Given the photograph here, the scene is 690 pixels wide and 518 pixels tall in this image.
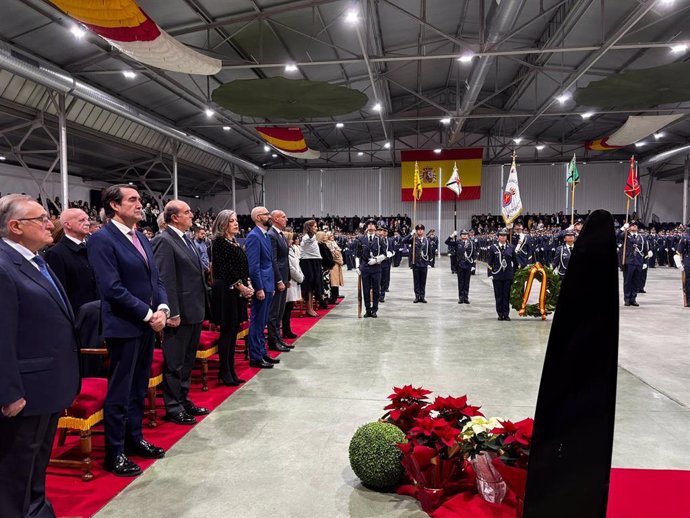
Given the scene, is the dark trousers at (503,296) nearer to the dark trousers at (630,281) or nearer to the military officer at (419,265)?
the military officer at (419,265)

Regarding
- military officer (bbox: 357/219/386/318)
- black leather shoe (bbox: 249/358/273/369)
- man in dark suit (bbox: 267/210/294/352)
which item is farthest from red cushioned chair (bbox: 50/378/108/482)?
military officer (bbox: 357/219/386/318)

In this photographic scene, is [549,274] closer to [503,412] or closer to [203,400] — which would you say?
[503,412]

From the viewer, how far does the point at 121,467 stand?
2.63 m

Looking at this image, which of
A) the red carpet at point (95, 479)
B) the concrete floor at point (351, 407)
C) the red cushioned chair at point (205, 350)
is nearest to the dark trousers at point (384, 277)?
the concrete floor at point (351, 407)

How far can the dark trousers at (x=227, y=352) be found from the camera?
13.5ft

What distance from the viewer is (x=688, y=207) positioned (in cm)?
2233

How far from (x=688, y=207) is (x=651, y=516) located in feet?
83.8

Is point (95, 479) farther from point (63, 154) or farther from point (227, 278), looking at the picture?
point (63, 154)

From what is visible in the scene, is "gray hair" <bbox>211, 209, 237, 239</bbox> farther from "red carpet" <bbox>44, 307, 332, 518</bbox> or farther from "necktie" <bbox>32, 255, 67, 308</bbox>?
"necktie" <bbox>32, 255, 67, 308</bbox>

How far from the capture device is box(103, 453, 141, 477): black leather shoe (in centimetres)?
262

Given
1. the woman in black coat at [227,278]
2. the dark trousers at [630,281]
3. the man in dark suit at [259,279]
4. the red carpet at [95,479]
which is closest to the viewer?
the red carpet at [95,479]

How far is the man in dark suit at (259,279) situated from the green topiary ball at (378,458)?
2.30 m

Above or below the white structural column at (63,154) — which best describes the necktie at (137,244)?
below

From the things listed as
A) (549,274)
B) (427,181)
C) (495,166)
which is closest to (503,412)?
(549,274)
